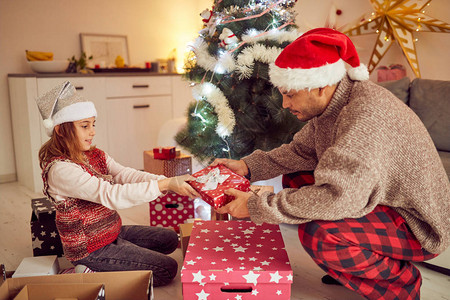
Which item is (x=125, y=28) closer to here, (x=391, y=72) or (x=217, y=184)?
(x=391, y=72)

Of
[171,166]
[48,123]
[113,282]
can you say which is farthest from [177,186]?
[171,166]

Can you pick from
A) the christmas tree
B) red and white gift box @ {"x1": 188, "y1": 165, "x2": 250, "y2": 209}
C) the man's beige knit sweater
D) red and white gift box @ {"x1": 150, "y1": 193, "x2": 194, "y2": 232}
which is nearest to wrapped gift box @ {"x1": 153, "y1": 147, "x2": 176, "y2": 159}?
the christmas tree

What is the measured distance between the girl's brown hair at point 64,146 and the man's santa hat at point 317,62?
0.81 metres

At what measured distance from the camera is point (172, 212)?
2.16 m

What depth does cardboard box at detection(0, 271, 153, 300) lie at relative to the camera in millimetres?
1314

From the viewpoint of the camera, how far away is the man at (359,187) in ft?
4.09

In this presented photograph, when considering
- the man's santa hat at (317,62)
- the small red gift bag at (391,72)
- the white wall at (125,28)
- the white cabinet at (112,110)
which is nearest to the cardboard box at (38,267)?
the man's santa hat at (317,62)

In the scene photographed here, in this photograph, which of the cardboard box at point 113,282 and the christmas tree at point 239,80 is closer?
the cardboard box at point 113,282

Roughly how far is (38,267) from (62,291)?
17.6 inches

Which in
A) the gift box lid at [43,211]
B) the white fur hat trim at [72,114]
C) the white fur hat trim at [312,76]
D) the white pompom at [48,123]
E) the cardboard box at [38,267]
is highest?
the white fur hat trim at [312,76]

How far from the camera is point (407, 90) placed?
2.40m

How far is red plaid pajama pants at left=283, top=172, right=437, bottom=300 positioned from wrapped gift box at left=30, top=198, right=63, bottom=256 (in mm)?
1120

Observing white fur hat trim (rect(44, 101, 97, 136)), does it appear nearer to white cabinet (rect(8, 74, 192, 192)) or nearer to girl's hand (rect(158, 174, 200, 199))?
girl's hand (rect(158, 174, 200, 199))

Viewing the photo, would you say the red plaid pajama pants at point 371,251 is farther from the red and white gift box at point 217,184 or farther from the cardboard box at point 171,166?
the cardboard box at point 171,166
